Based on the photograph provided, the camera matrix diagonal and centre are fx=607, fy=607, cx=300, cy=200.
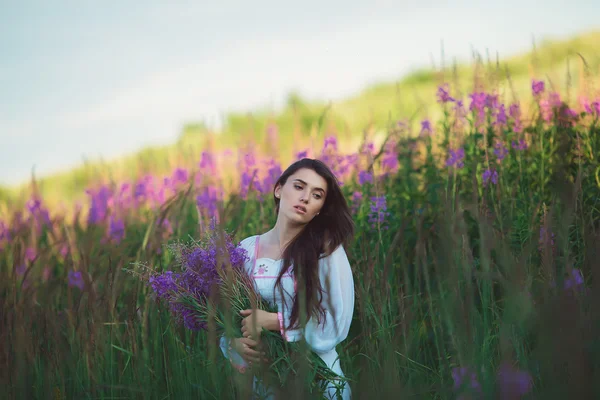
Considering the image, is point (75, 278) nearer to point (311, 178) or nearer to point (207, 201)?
point (207, 201)

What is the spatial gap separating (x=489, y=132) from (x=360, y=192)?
35.6 inches

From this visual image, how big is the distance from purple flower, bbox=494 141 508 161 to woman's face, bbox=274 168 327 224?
1.57 meters

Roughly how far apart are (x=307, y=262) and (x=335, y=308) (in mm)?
226

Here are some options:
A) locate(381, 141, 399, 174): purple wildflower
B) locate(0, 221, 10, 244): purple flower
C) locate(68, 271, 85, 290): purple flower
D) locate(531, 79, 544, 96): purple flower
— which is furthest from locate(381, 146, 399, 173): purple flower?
locate(0, 221, 10, 244): purple flower

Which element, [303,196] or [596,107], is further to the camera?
[596,107]

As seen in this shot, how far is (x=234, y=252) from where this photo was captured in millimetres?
2400

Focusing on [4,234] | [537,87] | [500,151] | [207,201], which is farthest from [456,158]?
[4,234]

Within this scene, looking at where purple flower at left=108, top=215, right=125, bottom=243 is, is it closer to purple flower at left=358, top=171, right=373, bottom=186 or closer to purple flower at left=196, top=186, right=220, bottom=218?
purple flower at left=196, top=186, right=220, bottom=218

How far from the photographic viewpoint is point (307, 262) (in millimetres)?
2465

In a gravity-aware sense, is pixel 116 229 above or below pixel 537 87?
below

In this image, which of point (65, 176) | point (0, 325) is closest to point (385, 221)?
point (0, 325)

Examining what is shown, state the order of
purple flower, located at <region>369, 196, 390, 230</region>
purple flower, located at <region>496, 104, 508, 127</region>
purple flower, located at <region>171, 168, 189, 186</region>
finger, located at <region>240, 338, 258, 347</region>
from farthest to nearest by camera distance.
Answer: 1. purple flower, located at <region>171, 168, 189, 186</region>
2. purple flower, located at <region>496, 104, 508, 127</region>
3. purple flower, located at <region>369, 196, 390, 230</region>
4. finger, located at <region>240, 338, 258, 347</region>

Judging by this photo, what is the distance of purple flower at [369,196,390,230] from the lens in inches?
134

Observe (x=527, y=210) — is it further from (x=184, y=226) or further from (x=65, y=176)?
(x=65, y=176)
